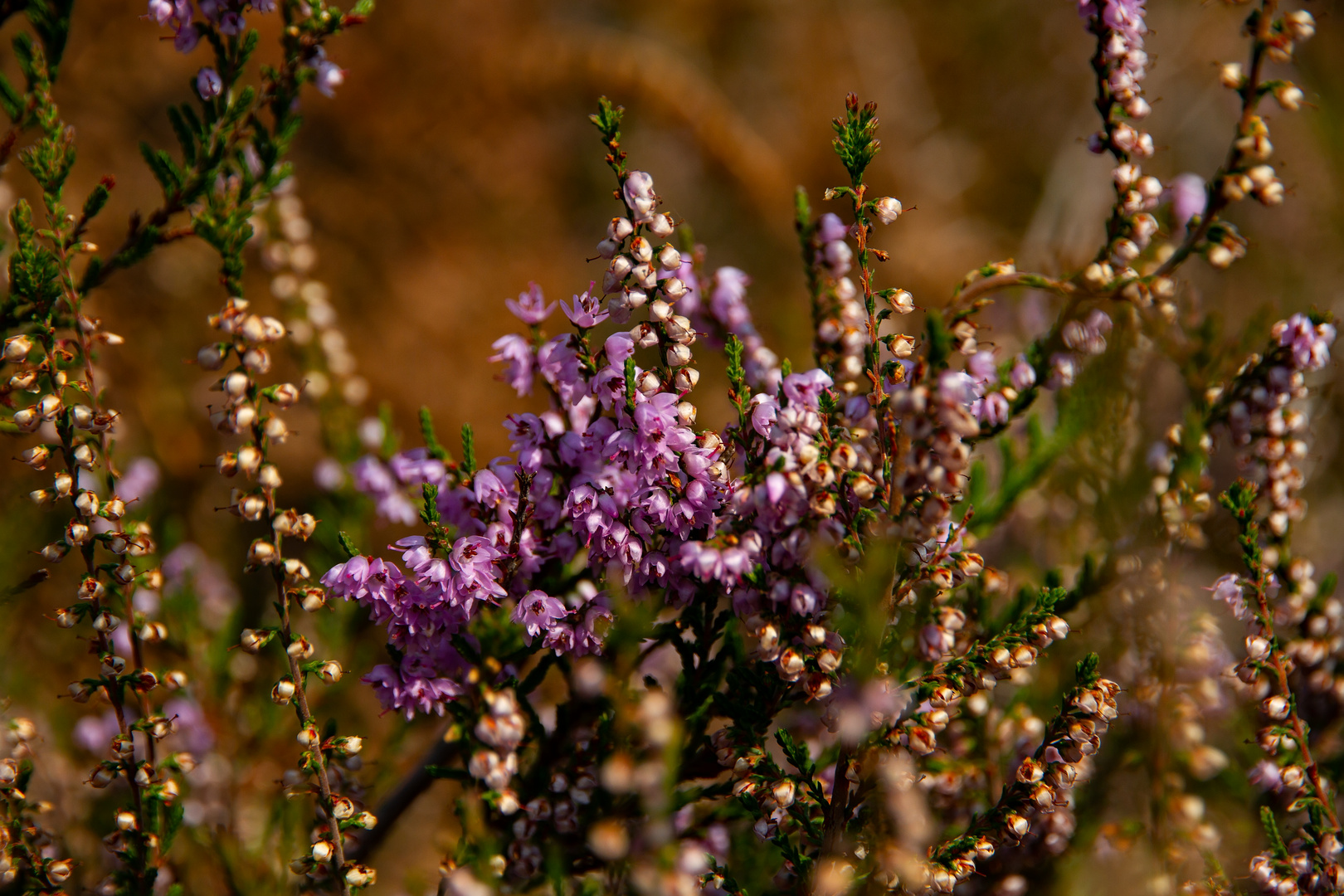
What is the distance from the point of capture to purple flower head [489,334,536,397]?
183 centimetres

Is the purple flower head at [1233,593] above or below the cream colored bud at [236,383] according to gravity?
below

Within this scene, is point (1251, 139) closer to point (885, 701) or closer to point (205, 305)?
point (885, 701)

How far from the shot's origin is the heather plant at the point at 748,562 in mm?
1542

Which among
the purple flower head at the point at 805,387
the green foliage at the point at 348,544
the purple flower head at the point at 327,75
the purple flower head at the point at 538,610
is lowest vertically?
the purple flower head at the point at 538,610

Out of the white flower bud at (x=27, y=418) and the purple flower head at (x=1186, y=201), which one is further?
the purple flower head at (x=1186, y=201)

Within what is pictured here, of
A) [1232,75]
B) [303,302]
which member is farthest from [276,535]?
[1232,75]

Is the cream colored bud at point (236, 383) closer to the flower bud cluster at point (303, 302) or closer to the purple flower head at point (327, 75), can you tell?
the purple flower head at point (327, 75)

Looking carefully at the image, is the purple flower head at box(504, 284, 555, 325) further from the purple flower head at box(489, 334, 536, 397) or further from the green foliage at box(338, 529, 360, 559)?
the green foliage at box(338, 529, 360, 559)

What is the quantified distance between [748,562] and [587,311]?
0.58 m

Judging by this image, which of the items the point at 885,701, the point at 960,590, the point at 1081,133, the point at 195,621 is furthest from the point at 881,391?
the point at 1081,133

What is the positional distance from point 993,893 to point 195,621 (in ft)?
8.82

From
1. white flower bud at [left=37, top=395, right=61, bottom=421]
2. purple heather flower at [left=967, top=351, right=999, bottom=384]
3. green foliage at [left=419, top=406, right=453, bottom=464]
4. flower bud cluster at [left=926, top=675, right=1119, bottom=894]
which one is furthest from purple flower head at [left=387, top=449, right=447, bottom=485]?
flower bud cluster at [left=926, top=675, right=1119, bottom=894]

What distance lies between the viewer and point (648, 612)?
1.76 metres

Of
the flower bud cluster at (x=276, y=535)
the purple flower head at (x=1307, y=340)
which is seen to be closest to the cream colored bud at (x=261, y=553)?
the flower bud cluster at (x=276, y=535)
